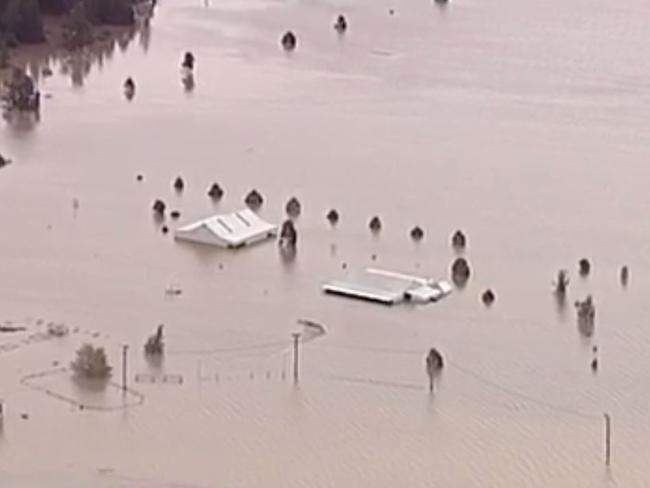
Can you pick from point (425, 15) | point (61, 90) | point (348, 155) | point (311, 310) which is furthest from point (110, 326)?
point (425, 15)

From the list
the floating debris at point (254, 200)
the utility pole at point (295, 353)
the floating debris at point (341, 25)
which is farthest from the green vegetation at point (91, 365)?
the floating debris at point (341, 25)

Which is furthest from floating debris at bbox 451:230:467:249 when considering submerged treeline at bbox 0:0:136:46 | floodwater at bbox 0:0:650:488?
submerged treeline at bbox 0:0:136:46


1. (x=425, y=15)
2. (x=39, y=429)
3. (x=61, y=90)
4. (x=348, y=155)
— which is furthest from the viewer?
(x=425, y=15)

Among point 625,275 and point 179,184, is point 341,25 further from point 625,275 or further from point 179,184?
point 625,275

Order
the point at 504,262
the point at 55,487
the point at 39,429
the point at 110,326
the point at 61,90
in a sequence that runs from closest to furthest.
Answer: the point at 55,487, the point at 39,429, the point at 110,326, the point at 504,262, the point at 61,90

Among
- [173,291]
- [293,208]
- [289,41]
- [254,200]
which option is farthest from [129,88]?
[173,291]

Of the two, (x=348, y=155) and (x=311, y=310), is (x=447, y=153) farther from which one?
(x=311, y=310)

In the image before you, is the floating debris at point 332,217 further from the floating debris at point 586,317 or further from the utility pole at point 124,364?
the utility pole at point 124,364
